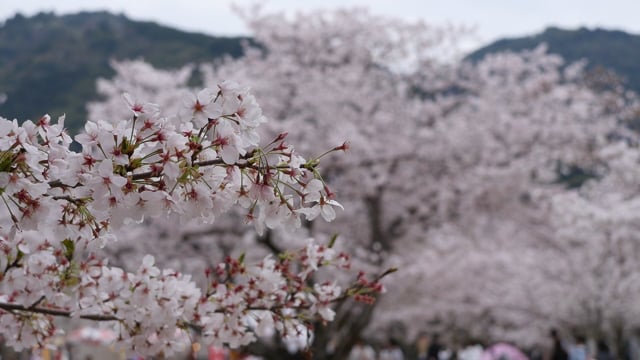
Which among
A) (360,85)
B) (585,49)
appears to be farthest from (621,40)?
(360,85)

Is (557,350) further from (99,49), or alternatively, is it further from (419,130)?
(99,49)

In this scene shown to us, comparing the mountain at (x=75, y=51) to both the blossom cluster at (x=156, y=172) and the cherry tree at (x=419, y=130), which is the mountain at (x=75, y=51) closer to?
the cherry tree at (x=419, y=130)

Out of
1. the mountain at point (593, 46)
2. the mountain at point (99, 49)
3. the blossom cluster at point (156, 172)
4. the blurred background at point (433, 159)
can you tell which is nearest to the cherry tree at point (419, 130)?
the blurred background at point (433, 159)

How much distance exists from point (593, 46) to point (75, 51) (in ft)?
119

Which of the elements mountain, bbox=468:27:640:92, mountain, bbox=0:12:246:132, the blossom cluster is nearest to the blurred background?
the blossom cluster

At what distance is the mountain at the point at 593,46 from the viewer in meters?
47.8

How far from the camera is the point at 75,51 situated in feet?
168

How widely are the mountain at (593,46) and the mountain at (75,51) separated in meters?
19.3

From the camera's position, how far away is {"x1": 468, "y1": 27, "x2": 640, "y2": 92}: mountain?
47750 millimetres

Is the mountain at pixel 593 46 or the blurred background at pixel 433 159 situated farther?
the mountain at pixel 593 46

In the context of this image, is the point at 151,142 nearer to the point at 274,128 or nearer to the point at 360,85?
the point at 274,128

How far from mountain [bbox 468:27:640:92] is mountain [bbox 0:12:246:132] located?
19.3 metres

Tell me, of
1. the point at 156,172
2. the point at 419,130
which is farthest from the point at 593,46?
the point at 156,172

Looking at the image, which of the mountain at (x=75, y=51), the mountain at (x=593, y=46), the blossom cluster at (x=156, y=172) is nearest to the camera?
the blossom cluster at (x=156, y=172)
